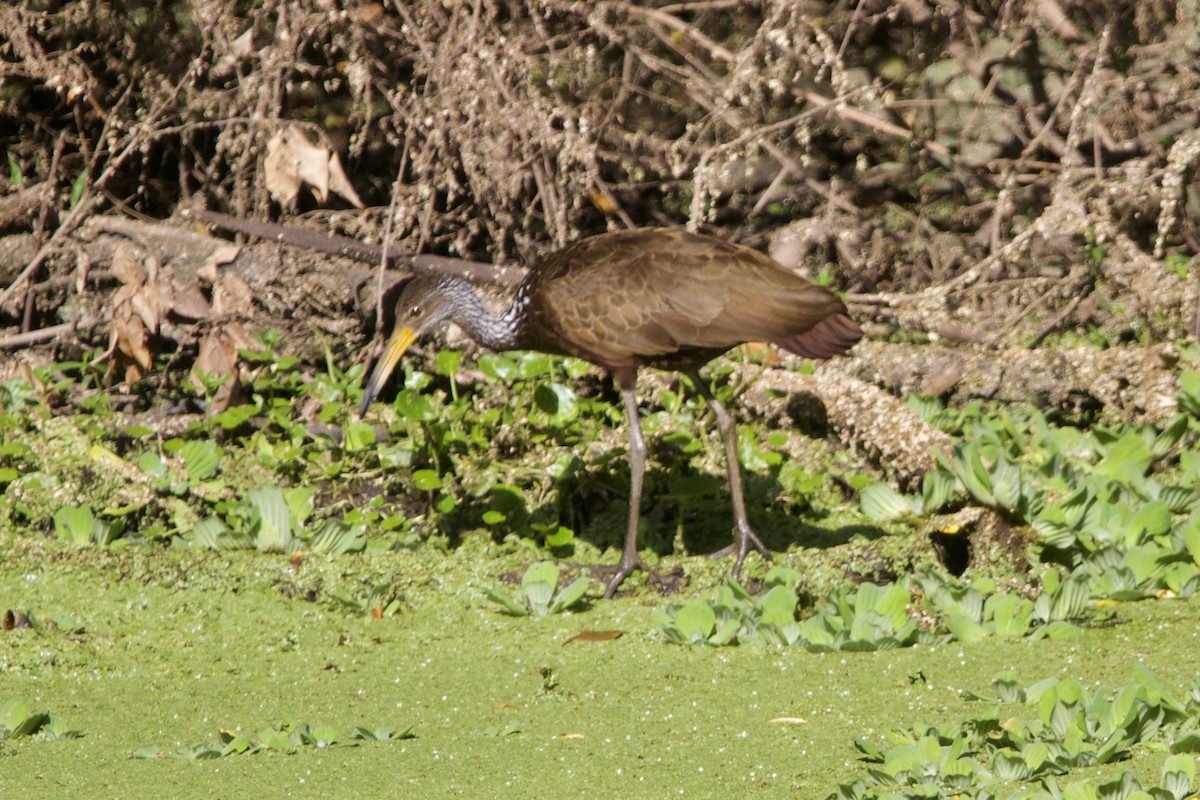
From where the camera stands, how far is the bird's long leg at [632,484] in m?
4.89

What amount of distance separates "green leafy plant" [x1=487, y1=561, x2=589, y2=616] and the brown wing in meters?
0.83

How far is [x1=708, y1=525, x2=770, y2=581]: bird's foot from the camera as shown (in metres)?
4.86

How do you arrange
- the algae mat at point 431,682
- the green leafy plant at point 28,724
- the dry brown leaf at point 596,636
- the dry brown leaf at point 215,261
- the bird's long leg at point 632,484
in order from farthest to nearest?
the dry brown leaf at point 215,261
the bird's long leg at point 632,484
the dry brown leaf at point 596,636
the green leafy plant at point 28,724
the algae mat at point 431,682

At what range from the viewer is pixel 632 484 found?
504 cm

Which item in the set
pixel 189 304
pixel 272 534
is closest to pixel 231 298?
pixel 189 304

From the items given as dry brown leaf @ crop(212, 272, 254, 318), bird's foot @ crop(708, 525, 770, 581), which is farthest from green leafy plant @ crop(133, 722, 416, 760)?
dry brown leaf @ crop(212, 272, 254, 318)

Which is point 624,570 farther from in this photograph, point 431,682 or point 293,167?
point 293,167

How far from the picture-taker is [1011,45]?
7809 mm

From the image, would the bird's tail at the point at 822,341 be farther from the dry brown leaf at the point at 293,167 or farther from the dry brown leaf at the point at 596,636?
the dry brown leaf at the point at 293,167

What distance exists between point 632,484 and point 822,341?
0.80 m

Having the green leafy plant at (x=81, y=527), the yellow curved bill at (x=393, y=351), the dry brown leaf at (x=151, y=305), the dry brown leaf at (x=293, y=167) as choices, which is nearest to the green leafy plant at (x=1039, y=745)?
the yellow curved bill at (x=393, y=351)

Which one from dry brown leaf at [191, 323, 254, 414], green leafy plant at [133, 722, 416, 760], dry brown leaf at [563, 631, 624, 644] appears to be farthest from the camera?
dry brown leaf at [191, 323, 254, 414]

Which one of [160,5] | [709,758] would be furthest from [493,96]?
[709,758]

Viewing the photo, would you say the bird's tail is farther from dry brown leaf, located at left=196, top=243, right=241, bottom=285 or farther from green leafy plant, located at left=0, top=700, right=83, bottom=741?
dry brown leaf, located at left=196, top=243, right=241, bottom=285
